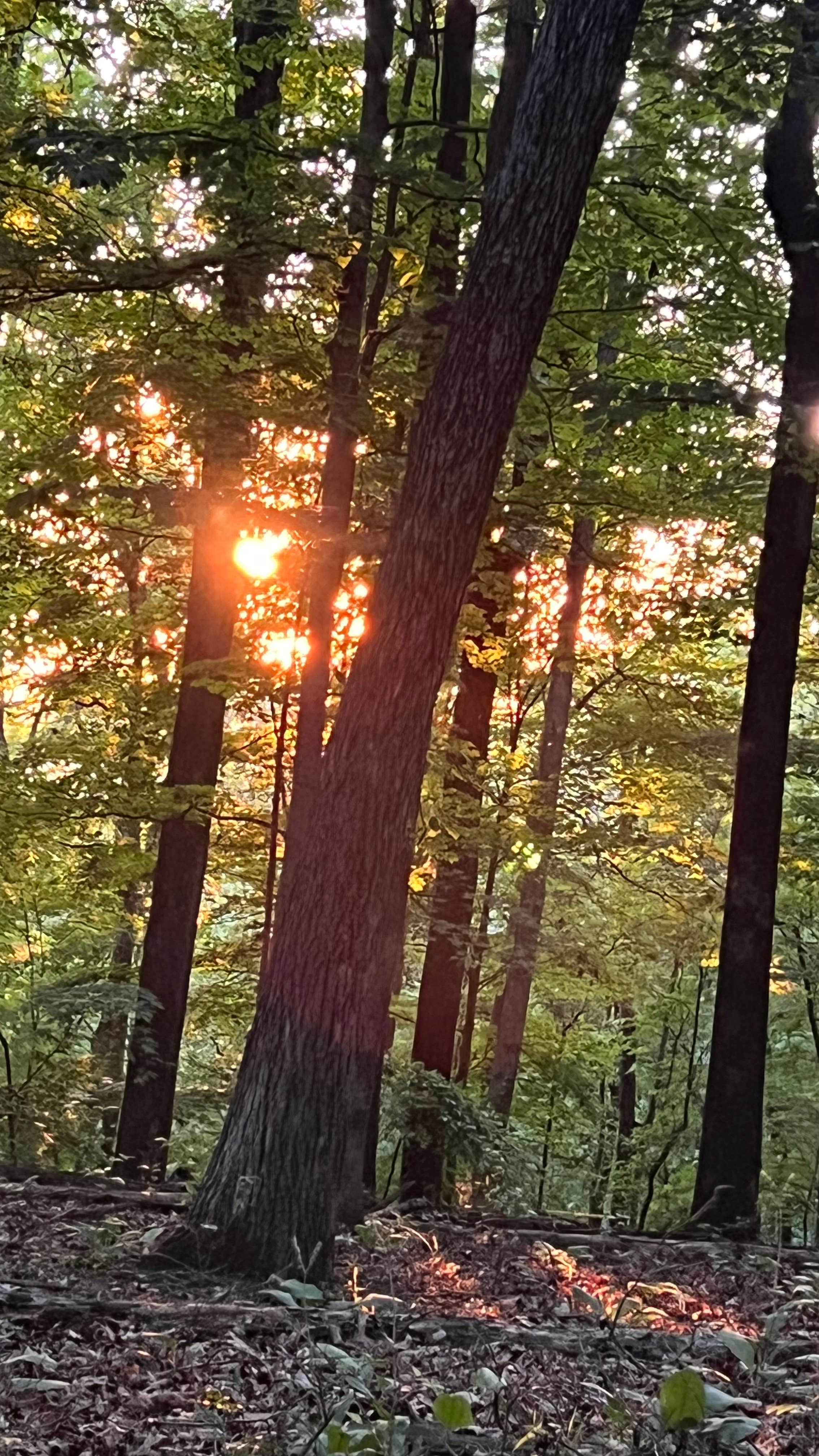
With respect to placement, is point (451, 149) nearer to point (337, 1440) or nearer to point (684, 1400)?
point (684, 1400)

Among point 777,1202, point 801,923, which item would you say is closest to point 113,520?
point 801,923

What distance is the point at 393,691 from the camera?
191 inches

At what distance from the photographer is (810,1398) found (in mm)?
3309

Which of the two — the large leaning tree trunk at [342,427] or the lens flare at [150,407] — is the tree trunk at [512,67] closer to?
the large leaning tree trunk at [342,427]

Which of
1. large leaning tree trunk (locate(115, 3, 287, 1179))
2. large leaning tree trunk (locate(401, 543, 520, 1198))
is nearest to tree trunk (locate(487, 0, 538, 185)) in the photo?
large leaning tree trunk (locate(115, 3, 287, 1179))

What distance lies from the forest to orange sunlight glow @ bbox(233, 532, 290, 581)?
10 centimetres

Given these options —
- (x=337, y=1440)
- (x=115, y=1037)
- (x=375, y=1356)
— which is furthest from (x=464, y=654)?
(x=337, y=1440)

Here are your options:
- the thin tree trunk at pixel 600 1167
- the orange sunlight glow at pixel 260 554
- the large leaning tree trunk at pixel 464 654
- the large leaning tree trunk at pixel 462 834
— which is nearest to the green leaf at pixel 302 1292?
the large leaning tree trunk at pixel 464 654

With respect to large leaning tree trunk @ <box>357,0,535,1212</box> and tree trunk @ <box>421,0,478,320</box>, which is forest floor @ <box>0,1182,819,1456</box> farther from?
tree trunk @ <box>421,0,478,320</box>

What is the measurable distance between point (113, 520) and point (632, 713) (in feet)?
19.5

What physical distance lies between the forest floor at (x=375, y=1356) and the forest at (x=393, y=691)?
2 centimetres

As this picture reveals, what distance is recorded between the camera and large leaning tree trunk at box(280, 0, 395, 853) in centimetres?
Result: 630

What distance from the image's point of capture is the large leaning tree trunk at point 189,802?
343 inches

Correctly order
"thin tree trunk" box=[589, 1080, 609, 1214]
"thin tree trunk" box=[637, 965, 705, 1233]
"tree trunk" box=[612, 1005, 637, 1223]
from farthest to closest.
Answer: "thin tree trunk" box=[589, 1080, 609, 1214] < "tree trunk" box=[612, 1005, 637, 1223] < "thin tree trunk" box=[637, 965, 705, 1233]
